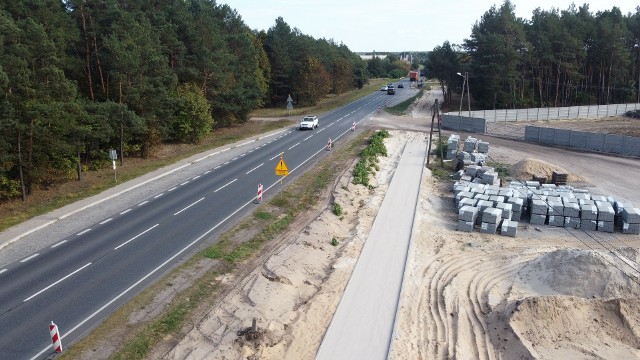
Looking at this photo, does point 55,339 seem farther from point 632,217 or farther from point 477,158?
point 477,158

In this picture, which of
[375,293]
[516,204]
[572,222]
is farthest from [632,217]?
[375,293]

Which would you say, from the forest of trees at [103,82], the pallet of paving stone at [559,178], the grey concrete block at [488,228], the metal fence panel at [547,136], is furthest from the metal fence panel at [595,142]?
the forest of trees at [103,82]

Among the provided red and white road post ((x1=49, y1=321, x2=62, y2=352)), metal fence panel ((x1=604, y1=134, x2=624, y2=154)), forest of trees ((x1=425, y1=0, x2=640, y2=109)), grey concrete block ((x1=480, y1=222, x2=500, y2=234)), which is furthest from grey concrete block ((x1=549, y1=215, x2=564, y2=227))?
forest of trees ((x1=425, y1=0, x2=640, y2=109))

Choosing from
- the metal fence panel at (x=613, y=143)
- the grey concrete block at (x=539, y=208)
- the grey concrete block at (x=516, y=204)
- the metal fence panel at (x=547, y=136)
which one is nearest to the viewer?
the grey concrete block at (x=539, y=208)

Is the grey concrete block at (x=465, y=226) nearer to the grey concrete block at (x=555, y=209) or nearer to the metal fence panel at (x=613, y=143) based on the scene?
the grey concrete block at (x=555, y=209)

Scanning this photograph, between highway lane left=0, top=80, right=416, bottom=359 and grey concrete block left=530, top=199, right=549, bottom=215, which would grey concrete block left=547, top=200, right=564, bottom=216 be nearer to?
grey concrete block left=530, top=199, right=549, bottom=215
